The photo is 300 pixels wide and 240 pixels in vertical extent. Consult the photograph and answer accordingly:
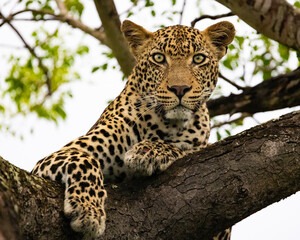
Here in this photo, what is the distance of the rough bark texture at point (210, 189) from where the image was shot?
4.99m

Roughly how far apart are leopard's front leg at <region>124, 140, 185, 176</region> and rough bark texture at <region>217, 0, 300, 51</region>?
260 centimetres

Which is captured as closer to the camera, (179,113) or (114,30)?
(179,113)

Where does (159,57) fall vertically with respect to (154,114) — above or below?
above

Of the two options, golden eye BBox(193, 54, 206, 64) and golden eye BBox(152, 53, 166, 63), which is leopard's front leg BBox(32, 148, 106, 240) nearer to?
golden eye BBox(152, 53, 166, 63)

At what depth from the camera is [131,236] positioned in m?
4.88

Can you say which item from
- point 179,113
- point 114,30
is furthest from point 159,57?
point 114,30

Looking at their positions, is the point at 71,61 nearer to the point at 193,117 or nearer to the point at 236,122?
the point at 236,122

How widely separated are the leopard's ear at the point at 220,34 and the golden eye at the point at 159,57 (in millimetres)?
789

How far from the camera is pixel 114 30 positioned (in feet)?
28.6

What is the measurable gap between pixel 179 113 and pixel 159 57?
0.91 meters

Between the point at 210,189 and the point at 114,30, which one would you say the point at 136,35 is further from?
the point at 210,189

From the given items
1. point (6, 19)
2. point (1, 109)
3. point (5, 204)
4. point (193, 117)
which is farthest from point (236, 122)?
point (5, 204)

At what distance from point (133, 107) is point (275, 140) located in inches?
77.9

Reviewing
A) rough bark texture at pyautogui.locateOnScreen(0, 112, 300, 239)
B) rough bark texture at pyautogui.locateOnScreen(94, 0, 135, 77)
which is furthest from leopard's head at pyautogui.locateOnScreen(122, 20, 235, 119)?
rough bark texture at pyautogui.locateOnScreen(94, 0, 135, 77)
